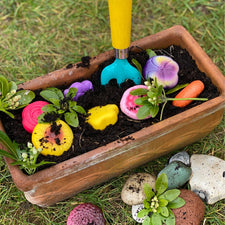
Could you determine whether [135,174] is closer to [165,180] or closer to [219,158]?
[165,180]

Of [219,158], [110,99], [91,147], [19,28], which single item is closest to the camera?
[91,147]

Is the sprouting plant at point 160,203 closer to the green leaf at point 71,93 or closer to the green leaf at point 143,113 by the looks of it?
the green leaf at point 143,113

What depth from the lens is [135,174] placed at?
1374mm

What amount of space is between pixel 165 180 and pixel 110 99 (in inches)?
14.4

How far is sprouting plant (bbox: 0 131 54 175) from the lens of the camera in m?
1.08

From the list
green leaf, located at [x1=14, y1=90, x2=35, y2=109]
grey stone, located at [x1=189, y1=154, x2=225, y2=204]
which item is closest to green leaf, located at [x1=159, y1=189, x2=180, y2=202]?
grey stone, located at [x1=189, y1=154, x2=225, y2=204]

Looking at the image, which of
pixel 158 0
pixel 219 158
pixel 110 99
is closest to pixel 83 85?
pixel 110 99

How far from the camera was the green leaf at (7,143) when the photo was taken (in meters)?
1.09

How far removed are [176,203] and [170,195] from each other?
4cm

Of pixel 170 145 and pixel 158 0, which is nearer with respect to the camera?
pixel 170 145

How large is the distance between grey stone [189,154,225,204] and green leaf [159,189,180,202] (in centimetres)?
13

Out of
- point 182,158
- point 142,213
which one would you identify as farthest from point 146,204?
point 182,158

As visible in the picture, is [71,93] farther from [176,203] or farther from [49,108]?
[176,203]

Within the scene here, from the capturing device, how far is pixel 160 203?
1.26 m
